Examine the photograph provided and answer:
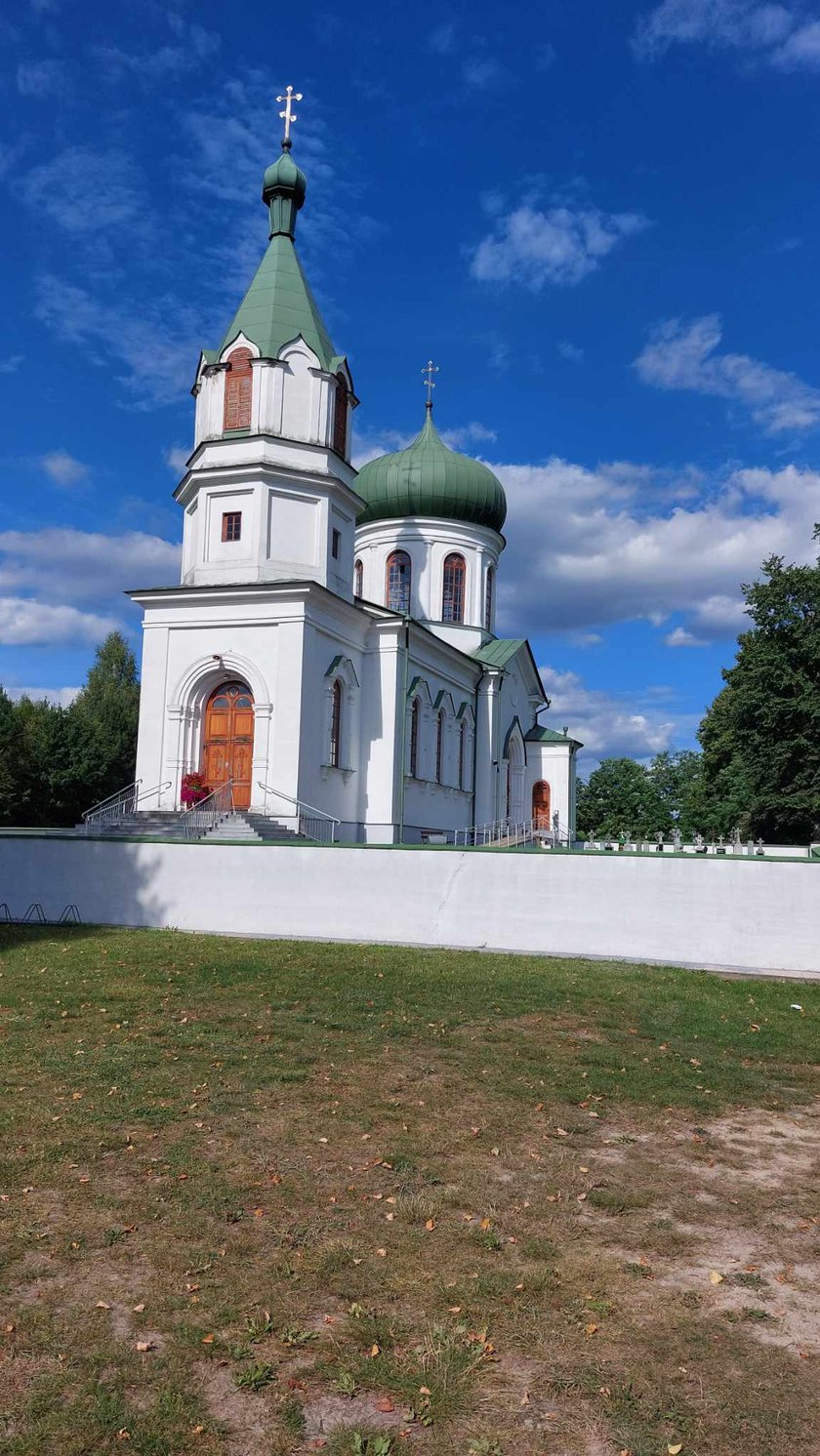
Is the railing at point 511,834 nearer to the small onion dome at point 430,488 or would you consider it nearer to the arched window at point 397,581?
the arched window at point 397,581

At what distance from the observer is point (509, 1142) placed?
6633 millimetres

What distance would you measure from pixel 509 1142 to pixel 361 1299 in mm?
2287

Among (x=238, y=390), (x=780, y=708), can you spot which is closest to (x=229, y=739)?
(x=238, y=390)

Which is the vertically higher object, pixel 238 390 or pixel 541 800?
pixel 238 390

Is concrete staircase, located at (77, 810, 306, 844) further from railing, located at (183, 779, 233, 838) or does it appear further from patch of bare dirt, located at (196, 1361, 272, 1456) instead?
patch of bare dirt, located at (196, 1361, 272, 1456)

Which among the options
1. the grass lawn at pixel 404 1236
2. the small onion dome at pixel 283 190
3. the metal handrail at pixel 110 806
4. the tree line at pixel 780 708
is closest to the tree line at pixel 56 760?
the metal handrail at pixel 110 806

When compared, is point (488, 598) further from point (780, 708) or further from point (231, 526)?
point (231, 526)

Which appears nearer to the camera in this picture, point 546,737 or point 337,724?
point 337,724

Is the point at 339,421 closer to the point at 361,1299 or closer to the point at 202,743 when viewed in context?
the point at 202,743

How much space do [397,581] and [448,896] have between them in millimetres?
21302

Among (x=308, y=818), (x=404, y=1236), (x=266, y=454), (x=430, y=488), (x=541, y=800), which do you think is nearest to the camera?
(x=404, y=1236)

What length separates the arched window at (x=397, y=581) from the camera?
35.5m

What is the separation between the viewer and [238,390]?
79.4ft

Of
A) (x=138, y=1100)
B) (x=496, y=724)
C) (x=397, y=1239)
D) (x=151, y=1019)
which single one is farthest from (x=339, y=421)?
(x=397, y=1239)
